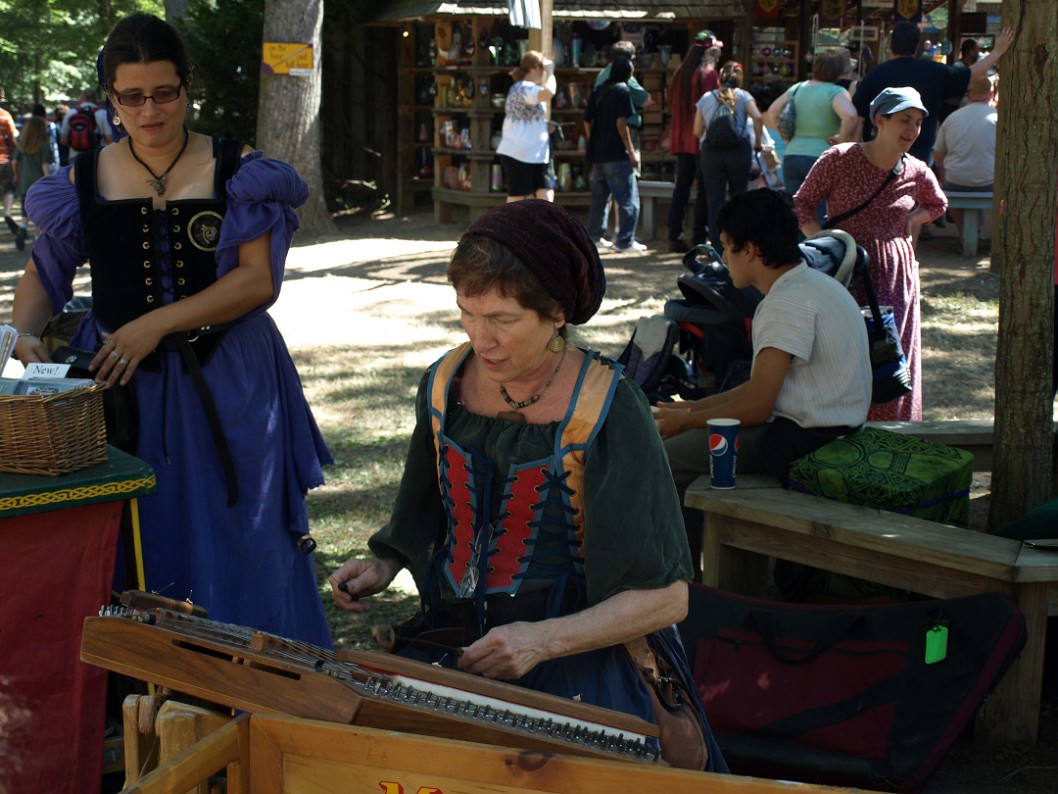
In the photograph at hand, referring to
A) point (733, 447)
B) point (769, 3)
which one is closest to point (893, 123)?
point (733, 447)

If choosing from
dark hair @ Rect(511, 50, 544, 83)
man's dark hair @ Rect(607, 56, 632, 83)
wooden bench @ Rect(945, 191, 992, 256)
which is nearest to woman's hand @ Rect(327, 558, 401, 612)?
dark hair @ Rect(511, 50, 544, 83)

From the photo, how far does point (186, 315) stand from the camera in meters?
3.11

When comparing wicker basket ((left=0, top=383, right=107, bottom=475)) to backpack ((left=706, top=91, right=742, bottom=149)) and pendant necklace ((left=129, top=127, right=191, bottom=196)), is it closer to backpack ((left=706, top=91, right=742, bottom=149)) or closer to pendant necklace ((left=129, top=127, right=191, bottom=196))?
pendant necklace ((left=129, top=127, right=191, bottom=196))

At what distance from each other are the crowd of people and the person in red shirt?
5592 mm

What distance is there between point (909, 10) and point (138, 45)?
1396 cm

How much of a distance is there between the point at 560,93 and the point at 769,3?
2696 millimetres

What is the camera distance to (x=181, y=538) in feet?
10.7

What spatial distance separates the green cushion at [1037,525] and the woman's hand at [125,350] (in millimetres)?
2607

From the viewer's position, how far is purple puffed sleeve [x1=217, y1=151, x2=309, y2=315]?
10.4 feet

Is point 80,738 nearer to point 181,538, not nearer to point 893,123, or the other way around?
point 181,538

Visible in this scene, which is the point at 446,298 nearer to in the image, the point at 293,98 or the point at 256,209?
the point at 293,98

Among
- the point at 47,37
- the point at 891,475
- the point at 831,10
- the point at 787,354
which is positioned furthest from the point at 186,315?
the point at 47,37

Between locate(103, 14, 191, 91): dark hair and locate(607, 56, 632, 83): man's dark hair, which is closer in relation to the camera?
locate(103, 14, 191, 91): dark hair

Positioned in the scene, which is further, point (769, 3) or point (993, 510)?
point (769, 3)
